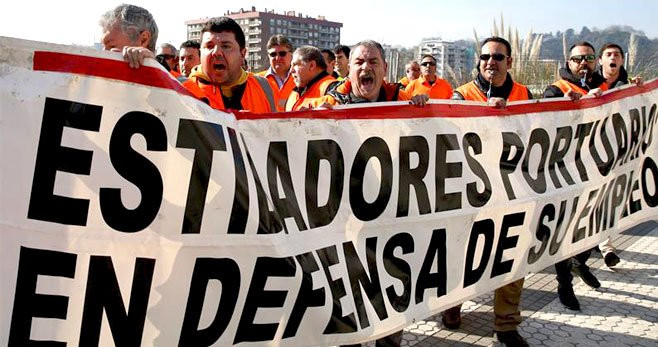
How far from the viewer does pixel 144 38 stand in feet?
8.78

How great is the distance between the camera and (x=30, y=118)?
6.57 ft

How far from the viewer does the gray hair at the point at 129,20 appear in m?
2.62

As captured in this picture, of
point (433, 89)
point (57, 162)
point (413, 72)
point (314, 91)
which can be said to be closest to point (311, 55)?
point (314, 91)

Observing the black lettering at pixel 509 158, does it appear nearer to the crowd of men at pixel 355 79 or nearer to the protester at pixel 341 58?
the crowd of men at pixel 355 79

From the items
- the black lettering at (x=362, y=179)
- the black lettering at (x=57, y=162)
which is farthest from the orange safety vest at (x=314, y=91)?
the black lettering at (x=57, y=162)

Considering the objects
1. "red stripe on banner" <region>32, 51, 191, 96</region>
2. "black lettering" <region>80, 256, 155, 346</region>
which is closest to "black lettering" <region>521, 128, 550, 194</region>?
"red stripe on banner" <region>32, 51, 191, 96</region>

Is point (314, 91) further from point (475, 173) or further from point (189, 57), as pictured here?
point (475, 173)

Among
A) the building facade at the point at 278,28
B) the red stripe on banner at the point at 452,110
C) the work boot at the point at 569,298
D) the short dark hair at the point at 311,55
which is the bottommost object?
the work boot at the point at 569,298

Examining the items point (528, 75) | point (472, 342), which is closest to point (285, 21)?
point (528, 75)

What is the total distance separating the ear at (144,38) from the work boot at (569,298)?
3591 millimetres

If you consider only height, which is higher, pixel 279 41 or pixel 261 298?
pixel 279 41

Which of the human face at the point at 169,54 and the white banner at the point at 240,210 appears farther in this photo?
the human face at the point at 169,54

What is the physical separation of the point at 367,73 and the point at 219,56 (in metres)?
0.90

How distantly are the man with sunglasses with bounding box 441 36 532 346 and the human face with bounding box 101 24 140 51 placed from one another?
2.16m
